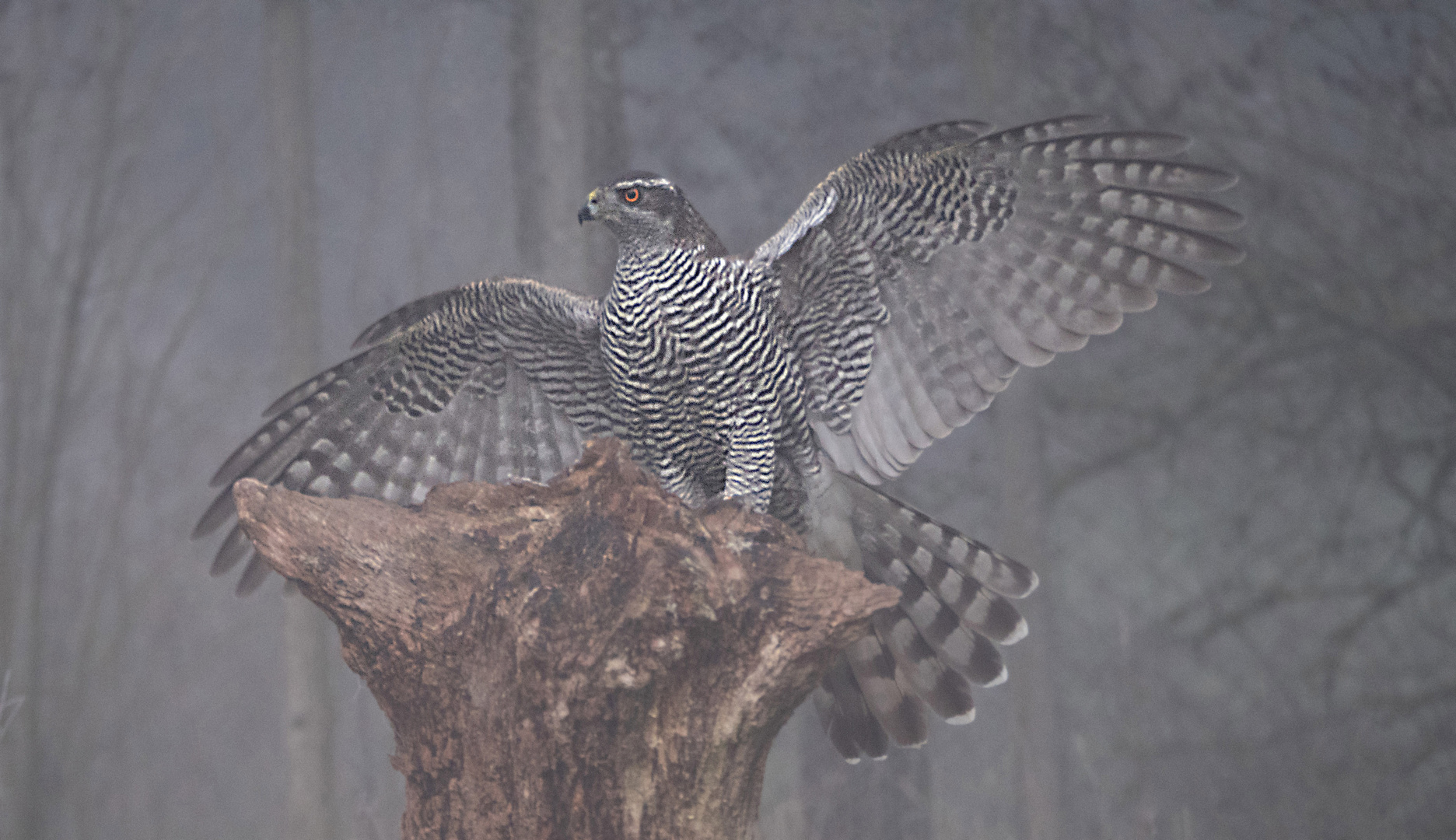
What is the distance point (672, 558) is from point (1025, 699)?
2.99 m

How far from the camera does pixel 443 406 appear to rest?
2.36m

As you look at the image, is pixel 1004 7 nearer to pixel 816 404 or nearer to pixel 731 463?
pixel 816 404

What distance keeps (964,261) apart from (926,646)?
2.95 ft

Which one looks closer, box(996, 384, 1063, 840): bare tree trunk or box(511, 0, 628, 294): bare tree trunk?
box(511, 0, 628, 294): bare tree trunk

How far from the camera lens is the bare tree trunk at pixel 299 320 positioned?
11.7ft

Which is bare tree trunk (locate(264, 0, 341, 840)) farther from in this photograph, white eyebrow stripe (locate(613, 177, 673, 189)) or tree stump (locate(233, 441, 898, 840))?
tree stump (locate(233, 441, 898, 840))


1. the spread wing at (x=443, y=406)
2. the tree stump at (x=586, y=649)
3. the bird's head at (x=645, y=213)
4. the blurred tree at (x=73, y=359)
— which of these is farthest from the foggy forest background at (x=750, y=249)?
the tree stump at (x=586, y=649)

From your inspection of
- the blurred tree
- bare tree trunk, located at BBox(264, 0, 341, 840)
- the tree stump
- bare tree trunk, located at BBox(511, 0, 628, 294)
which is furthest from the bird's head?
the blurred tree

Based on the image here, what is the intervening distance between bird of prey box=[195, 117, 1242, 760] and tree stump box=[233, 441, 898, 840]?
629 millimetres

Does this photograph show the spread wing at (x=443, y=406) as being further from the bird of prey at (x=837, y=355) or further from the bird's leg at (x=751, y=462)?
the bird's leg at (x=751, y=462)

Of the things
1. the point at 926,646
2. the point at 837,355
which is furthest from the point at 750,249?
the point at 926,646

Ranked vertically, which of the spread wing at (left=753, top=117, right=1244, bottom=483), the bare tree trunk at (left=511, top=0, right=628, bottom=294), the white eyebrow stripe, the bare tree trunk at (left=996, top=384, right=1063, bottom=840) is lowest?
the bare tree trunk at (left=996, top=384, right=1063, bottom=840)

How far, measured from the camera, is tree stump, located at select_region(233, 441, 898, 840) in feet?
4.47

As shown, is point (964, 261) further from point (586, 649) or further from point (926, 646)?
point (586, 649)
